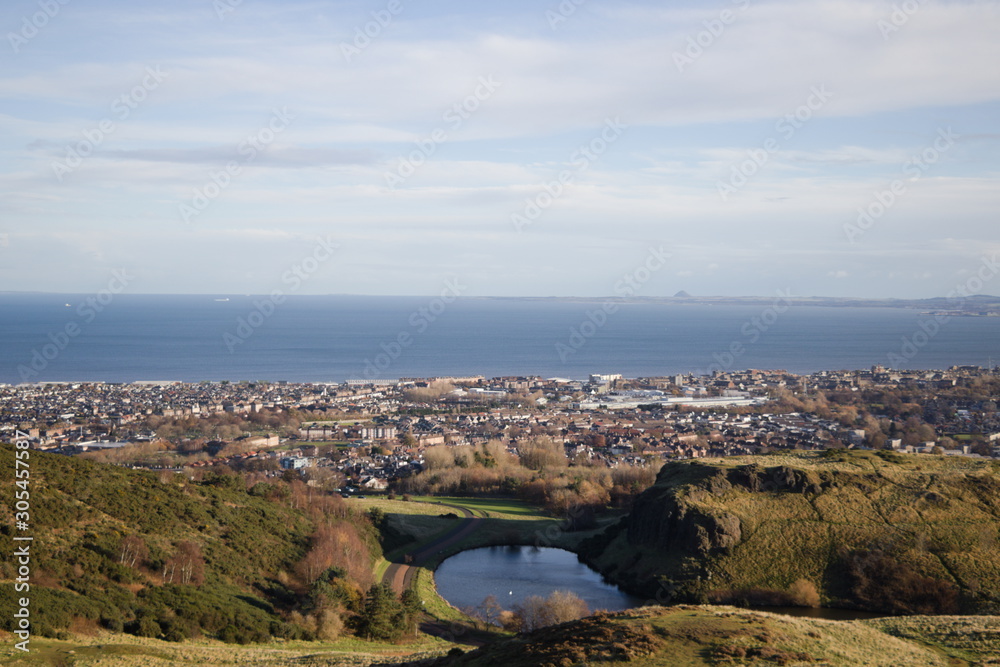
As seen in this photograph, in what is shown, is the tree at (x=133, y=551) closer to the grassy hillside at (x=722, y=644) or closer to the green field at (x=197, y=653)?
the green field at (x=197, y=653)

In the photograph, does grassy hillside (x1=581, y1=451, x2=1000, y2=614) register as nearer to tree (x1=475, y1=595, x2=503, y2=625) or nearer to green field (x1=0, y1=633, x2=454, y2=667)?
tree (x1=475, y1=595, x2=503, y2=625)

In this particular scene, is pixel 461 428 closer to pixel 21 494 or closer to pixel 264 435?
pixel 264 435

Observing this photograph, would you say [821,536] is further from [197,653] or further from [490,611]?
[197,653]

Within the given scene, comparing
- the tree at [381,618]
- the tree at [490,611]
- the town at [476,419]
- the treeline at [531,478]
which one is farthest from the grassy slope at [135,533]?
the treeline at [531,478]

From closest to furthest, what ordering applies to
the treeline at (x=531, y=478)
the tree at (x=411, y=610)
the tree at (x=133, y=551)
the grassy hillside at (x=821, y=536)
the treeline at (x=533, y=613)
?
the tree at (x=133, y=551) → the tree at (x=411, y=610) → the treeline at (x=533, y=613) → the grassy hillside at (x=821, y=536) → the treeline at (x=531, y=478)

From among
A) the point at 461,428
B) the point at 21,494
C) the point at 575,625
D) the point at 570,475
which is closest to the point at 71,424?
the point at 461,428

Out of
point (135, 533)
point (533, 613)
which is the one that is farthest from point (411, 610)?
point (135, 533)

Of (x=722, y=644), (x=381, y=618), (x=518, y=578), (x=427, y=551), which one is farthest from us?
(x=427, y=551)
